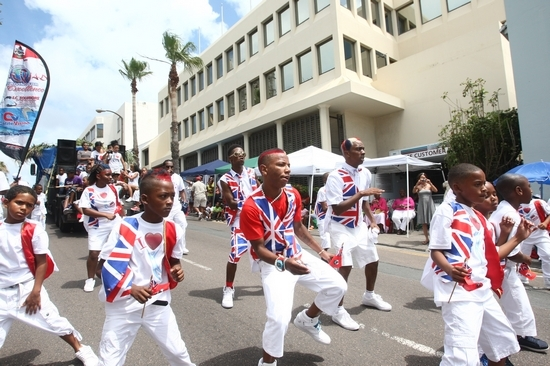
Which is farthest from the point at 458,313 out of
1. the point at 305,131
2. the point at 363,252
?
the point at 305,131

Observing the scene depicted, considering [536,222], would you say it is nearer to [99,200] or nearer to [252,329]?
[252,329]

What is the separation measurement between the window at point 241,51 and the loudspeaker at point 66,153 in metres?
14.0

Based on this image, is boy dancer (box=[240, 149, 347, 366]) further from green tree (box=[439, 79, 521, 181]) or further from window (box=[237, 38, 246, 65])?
window (box=[237, 38, 246, 65])

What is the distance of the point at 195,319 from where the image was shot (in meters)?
4.14

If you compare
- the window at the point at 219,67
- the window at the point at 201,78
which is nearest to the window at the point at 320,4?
the window at the point at 219,67

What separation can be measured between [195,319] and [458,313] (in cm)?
286

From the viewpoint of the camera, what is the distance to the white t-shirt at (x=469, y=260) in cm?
237

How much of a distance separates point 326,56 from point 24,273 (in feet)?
57.6

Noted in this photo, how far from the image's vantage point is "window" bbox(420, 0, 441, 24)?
18.5 m

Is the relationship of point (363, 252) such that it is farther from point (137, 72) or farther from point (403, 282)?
point (137, 72)

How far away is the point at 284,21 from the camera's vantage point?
21.2m

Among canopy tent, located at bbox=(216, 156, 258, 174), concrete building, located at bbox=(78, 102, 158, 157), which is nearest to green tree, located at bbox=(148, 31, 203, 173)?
canopy tent, located at bbox=(216, 156, 258, 174)

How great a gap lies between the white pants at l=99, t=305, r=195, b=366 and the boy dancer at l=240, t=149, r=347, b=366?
25.1 inches

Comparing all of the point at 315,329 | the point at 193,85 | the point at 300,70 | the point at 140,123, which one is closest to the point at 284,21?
the point at 300,70
